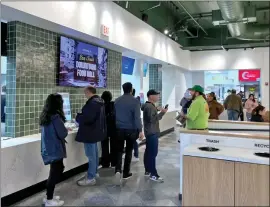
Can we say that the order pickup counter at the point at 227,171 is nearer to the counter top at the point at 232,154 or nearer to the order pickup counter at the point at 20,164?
the counter top at the point at 232,154

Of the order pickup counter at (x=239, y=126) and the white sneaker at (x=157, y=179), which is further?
the white sneaker at (x=157, y=179)

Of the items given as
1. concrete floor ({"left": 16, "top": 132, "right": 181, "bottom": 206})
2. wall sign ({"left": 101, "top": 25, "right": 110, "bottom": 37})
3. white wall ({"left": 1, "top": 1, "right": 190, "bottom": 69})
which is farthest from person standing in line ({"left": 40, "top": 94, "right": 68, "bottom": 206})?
wall sign ({"left": 101, "top": 25, "right": 110, "bottom": 37})

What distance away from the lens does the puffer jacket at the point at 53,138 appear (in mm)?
2896

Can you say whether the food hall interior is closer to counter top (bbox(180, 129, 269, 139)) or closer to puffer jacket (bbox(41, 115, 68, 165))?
counter top (bbox(180, 129, 269, 139))

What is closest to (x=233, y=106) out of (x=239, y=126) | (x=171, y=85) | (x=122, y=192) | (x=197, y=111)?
(x=239, y=126)

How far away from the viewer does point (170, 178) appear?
3.97 m

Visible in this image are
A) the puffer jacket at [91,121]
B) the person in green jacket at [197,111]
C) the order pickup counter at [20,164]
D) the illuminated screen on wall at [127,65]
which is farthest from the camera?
the illuminated screen on wall at [127,65]

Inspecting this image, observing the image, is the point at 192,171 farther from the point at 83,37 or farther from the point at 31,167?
the point at 83,37

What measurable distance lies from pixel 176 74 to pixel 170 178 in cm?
585

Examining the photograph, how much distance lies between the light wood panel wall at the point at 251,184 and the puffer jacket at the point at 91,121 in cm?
207

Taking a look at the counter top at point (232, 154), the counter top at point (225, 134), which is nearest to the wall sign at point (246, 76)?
the counter top at point (225, 134)

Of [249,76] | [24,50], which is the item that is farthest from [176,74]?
[249,76]

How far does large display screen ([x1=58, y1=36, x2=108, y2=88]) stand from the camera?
13.9 feet

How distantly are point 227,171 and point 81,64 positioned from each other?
3.24m
